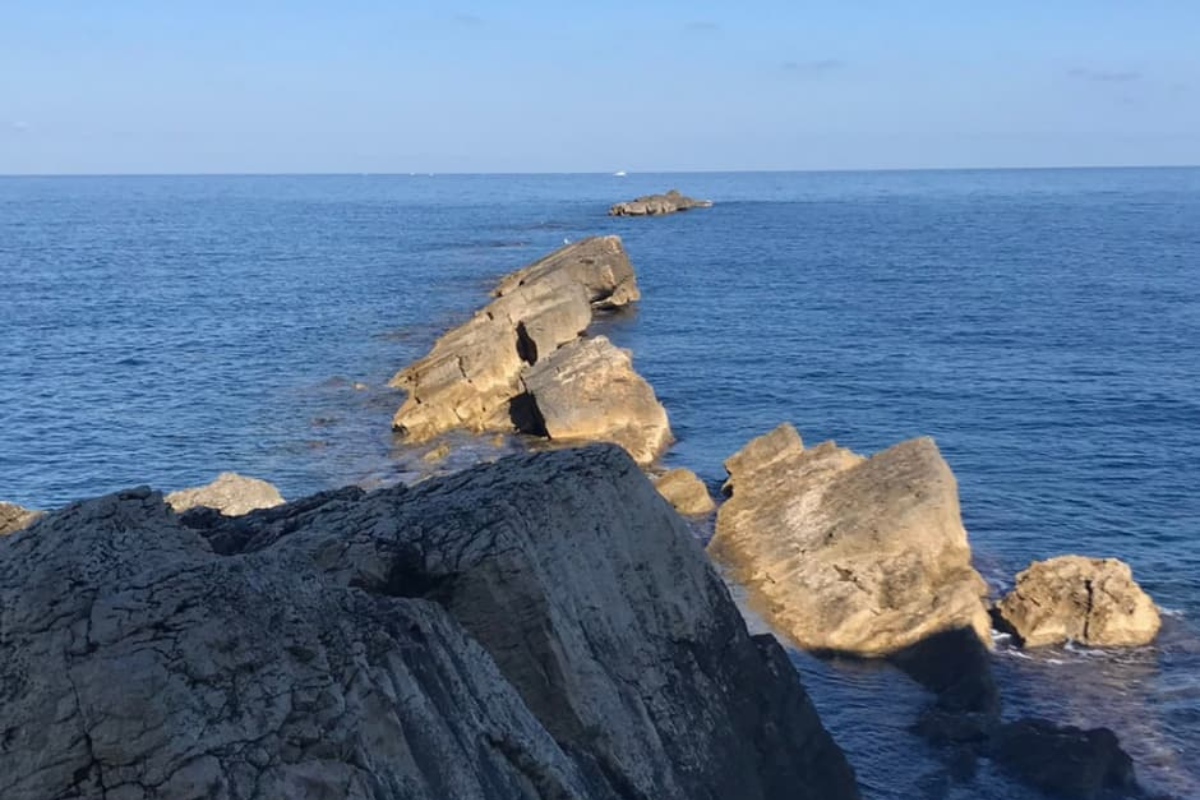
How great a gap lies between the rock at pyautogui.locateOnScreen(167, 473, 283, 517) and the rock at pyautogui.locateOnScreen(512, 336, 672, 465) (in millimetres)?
16478

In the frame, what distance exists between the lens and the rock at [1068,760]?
25.0 m

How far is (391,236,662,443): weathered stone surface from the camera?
55.5 meters

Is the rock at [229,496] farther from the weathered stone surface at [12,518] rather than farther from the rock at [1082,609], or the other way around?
the rock at [1082,609]

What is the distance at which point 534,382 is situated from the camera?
52.2m

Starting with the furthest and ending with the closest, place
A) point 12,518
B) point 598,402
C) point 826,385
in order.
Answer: point 826,385, point 598,402, point 12,518

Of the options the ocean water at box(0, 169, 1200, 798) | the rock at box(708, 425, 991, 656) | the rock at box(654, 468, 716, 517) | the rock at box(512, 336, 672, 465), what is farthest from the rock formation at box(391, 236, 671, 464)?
the rock at box(708, 425, 991, 656)

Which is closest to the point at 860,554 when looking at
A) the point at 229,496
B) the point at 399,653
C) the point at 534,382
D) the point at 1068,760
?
the point at 1068,760

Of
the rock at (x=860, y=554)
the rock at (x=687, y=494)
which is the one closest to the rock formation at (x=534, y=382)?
the rock at (x=687, y=494)

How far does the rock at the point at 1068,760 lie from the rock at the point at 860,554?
15.9 ft

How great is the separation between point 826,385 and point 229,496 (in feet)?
123

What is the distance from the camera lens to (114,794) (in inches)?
418

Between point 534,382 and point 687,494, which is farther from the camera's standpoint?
point 534,382

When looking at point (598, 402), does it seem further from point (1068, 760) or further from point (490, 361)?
point (1068, 760)

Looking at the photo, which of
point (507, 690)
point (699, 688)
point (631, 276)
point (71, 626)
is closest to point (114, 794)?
point (71, 626)
